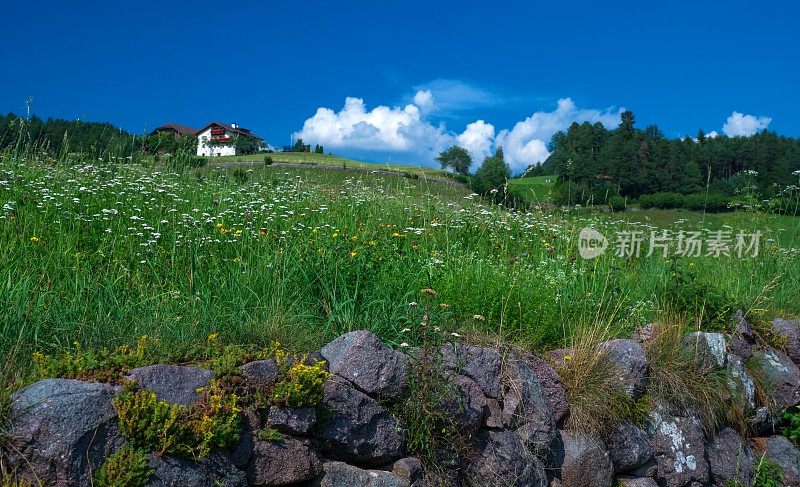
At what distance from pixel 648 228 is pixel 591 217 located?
0.83 meters

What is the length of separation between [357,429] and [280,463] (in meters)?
0.49

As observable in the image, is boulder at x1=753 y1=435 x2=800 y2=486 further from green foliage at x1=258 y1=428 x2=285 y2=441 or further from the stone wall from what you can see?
green foliage at x1=258 y1=428 x2=285 y2=441

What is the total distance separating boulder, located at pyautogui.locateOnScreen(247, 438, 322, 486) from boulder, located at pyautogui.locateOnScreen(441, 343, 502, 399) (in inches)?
46.1

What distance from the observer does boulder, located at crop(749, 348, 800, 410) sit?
669cm

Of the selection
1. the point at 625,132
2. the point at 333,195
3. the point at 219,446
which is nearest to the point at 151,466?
the point at 219,446

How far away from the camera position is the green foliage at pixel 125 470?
10.2 feet

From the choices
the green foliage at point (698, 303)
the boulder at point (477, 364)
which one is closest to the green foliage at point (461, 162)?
the green foliage at point (698, 303)

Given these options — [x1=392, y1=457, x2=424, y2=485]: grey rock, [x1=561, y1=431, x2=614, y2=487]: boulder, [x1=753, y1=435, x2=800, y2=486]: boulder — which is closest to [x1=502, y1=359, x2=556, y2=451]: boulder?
[x1=561, y1=431, x2=614, y2=487]: boulder

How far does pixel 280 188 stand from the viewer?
9914 millimetres

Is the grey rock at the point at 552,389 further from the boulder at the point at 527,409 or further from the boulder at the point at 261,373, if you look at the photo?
the boulder at the point at 261,373

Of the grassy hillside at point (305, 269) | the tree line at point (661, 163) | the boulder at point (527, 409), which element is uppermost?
A: the tree line at point (661, 163)

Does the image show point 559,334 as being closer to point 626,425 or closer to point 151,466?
point 626,425

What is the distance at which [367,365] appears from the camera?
404 cm

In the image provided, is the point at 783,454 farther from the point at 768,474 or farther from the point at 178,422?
the point at 178,422
